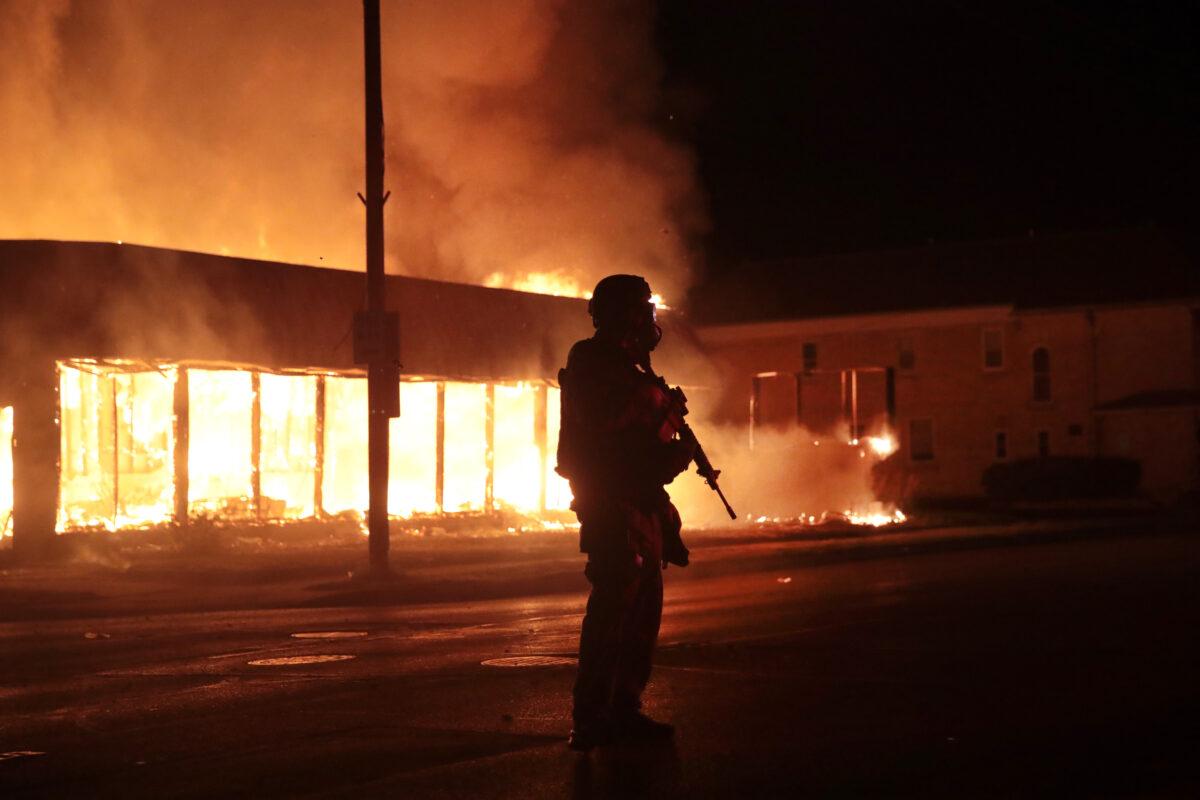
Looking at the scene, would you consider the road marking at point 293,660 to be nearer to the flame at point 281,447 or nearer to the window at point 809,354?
the flame at point 281,447

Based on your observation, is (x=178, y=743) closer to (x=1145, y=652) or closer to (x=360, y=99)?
(x=1145, y=652)

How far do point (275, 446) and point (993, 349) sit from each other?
27.5 metres

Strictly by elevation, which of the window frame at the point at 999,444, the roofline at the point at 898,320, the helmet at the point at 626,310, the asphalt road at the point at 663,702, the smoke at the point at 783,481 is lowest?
the asphalt road at the point at 663,702

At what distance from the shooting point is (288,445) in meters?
23.1

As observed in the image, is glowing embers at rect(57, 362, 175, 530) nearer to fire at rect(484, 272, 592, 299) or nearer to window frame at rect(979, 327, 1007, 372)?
fire at rect(484, 272, 592, 299)

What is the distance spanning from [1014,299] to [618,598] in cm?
4020

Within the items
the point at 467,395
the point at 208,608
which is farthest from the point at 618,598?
the point at 467,395

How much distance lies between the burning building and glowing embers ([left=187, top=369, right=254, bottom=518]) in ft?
0.08

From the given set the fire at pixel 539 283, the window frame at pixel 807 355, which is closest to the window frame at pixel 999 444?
the window frame at pixel 807 355

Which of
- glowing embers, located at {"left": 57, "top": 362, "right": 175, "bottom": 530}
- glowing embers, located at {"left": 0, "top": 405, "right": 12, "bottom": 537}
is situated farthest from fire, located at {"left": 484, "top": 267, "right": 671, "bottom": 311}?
glowing embers, located at {"left": 0, "top": 405, "right": 12, "bottom": 537}

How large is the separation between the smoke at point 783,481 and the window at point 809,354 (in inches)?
716

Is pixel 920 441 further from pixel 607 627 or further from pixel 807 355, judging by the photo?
pixel 607 627

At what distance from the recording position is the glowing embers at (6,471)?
64.8 ft

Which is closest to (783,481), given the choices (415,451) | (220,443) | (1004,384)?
(415,451)
